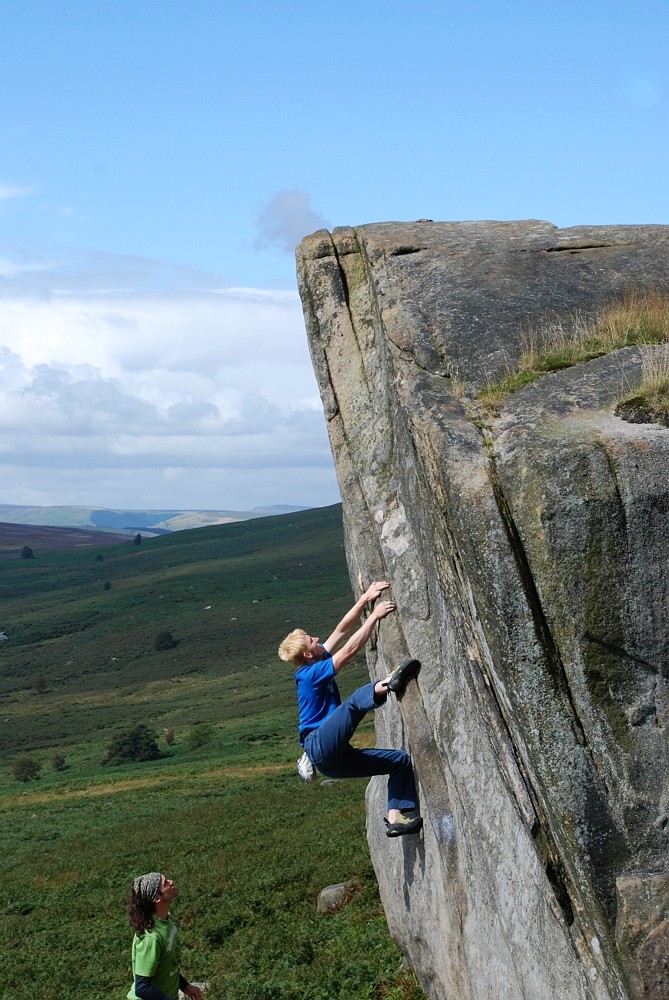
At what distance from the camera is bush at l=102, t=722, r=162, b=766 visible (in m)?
71.9

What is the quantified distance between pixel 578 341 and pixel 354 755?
668 cm

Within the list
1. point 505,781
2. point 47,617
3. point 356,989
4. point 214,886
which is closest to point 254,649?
point 47,617

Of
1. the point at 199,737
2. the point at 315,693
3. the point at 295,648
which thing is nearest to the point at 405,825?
the point at 315,693

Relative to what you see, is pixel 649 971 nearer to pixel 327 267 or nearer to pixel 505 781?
pixel 505 781

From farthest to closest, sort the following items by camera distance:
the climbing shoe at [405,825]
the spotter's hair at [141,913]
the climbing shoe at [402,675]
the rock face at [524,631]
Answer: the climbing shoe at [405,825] → the climbing shoe at [402,675] → the spotter's hair at [141,913] → the rock face at [524,631]

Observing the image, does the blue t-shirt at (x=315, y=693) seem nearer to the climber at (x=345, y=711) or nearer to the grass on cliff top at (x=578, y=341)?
the climber at (x=345, y=711)

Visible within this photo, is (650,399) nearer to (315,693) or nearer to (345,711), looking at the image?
(345,711)

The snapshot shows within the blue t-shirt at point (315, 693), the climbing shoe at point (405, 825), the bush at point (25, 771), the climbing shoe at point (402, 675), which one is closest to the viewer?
the climbing shoe at point (402, 675)

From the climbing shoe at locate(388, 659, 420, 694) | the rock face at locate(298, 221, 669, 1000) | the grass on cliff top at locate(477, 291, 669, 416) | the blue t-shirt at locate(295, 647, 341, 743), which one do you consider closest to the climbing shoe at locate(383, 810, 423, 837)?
the rock face at locate(298, 221, 669, 1000)

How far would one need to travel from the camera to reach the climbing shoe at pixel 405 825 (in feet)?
47.4

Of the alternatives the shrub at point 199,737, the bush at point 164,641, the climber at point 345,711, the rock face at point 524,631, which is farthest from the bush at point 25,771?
the climber at point 345,711

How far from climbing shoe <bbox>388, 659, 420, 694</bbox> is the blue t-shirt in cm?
92

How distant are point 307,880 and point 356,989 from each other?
7.71 metres

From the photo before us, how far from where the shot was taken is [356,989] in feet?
57.4
